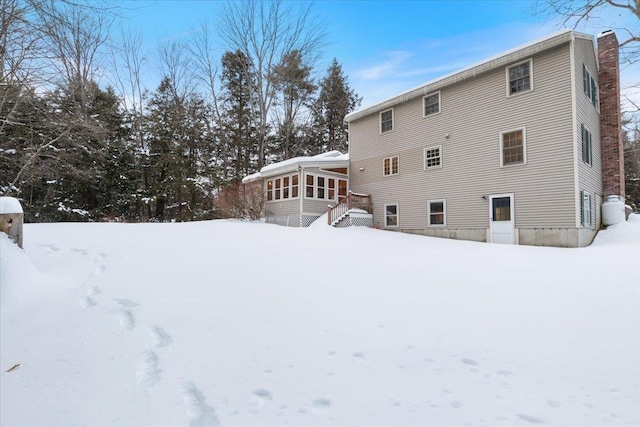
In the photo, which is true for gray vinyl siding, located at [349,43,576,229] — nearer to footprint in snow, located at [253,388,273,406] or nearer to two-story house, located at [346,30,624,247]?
two-story house, located at [346,30,624,247]

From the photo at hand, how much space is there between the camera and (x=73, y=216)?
1811cm

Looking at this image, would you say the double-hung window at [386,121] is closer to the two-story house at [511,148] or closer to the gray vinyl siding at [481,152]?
the two-story house at [511,148]

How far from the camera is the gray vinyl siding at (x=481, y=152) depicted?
382 inches

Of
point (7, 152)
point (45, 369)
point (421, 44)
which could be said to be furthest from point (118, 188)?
point (45, 369)

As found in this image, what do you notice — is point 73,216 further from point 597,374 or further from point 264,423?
point 597,374

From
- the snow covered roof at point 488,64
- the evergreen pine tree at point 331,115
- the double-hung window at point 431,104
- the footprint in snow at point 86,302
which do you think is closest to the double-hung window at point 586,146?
the snow covered roof at point 488,64

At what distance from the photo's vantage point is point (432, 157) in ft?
41.8

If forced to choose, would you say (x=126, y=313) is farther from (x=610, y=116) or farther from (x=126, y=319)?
(x=610, y=116)

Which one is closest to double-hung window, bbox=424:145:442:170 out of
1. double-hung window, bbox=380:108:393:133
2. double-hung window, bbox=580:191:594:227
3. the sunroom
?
double-hung window, bbox=380:108:393:133

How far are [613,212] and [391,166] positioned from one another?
8.12 metres

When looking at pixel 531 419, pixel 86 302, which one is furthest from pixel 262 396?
pixel 86 302

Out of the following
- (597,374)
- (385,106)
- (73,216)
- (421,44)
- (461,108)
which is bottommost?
(597,374)

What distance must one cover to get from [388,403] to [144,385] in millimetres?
1522

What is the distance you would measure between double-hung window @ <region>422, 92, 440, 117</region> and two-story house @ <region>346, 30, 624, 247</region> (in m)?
0.04
